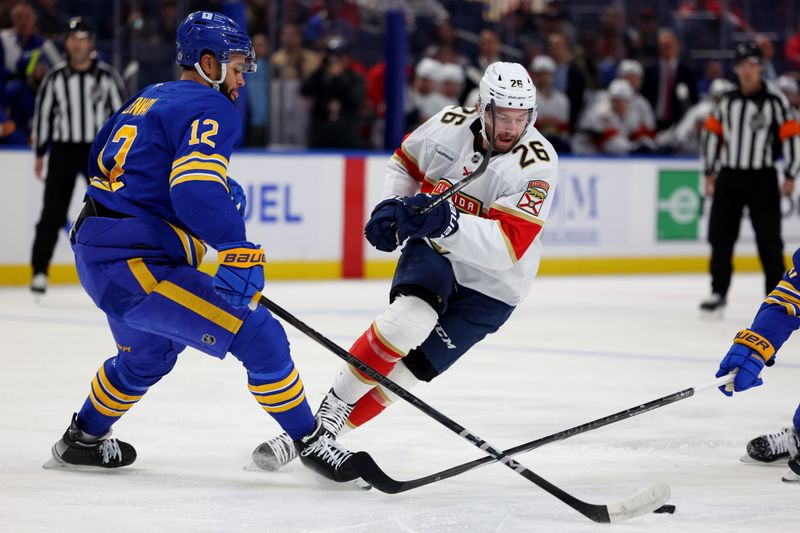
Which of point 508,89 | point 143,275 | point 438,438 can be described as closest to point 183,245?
point 143,275

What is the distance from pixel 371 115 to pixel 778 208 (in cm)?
323

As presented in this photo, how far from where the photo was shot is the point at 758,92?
24.0 ft

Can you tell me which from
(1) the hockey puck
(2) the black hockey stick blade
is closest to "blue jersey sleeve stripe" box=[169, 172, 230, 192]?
(2) the black hockey stick blade

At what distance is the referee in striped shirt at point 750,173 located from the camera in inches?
286

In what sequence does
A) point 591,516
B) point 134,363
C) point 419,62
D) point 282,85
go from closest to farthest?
point 591,516, point 134,363, point 282,85, point 419,62

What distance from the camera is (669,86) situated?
34.5 feet

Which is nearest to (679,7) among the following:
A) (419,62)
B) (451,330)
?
(419,62)

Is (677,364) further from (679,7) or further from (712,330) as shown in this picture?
(679,7)

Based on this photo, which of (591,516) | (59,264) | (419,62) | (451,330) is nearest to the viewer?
(591,516)

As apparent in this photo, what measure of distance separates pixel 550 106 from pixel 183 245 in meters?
6.98

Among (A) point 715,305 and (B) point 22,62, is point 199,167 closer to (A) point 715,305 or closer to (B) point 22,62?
(A) point 715,305

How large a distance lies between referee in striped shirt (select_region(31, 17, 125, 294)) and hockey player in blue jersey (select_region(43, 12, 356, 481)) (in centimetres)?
402

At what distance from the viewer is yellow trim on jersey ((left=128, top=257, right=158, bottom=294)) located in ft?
10.1

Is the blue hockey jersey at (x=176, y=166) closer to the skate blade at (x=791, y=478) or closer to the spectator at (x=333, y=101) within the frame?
the skate blade at (x=791, y=478)
